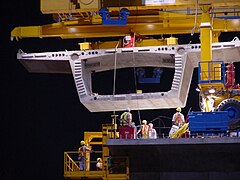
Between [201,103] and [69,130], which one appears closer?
[201,103]

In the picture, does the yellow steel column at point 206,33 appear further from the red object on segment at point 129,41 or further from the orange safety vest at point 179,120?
the red object on segment at point 129,41

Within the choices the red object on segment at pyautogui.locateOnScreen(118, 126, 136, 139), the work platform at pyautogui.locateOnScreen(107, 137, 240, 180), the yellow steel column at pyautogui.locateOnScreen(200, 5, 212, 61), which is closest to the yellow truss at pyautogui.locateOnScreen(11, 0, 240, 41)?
the yellow steel column at pyautogui.locateOnScreen(200, 5, 212, 61)

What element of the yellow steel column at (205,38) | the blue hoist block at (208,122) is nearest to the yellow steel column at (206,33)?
the yellow steel column at (205,38)

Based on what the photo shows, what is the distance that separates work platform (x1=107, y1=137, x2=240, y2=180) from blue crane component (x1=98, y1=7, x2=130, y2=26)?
170 inches

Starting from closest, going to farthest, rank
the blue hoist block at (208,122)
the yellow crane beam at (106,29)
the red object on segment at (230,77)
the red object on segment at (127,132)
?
1. the blue hoist block at (208,122)
2. the red object on segment at (127,132)
3. the red object on segment at (230,77)
4. the yellow crane beam at (106,29)

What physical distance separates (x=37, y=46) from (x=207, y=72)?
15974mm

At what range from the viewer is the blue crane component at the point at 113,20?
101 feet

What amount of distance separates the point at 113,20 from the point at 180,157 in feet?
17.2

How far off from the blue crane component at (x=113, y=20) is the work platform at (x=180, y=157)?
433 cm

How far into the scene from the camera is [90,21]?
3353cm

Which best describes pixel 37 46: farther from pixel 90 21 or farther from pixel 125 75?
pixel 90 21

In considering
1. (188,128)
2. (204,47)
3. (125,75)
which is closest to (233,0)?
(204,47)

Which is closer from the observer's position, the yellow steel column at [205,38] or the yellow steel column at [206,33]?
the yellow steel column at [205,38]

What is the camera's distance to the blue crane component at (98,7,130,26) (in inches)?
1213
